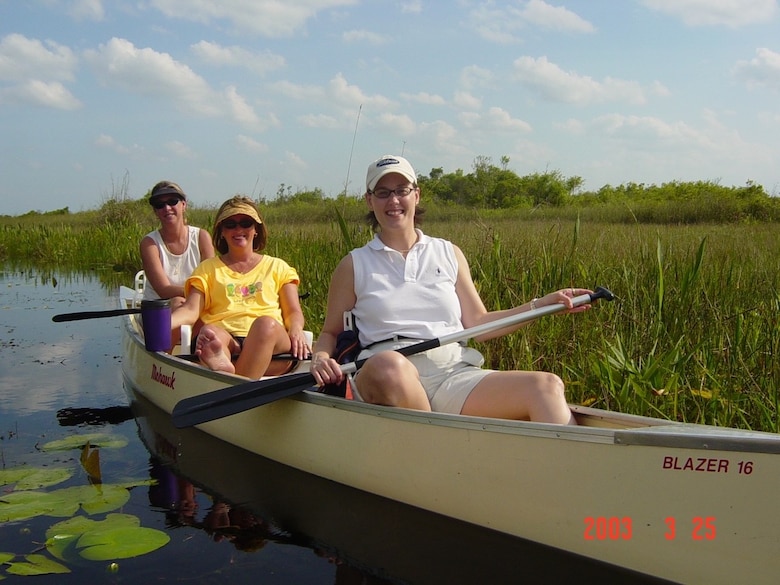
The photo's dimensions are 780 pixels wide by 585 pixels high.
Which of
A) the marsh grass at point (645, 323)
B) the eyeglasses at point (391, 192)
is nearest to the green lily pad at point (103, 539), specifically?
the eyeglasses at point (391, 192)

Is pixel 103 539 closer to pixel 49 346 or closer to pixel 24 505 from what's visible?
pixel 24 505

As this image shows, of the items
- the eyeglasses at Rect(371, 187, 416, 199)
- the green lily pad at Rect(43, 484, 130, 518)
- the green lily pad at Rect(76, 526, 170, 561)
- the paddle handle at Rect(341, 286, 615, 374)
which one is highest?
the eyeglasses at Rect(371, 187, 416, 199)

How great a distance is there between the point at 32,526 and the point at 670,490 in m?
2.43

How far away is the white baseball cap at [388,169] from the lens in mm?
3008

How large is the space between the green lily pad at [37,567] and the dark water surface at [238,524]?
0.03m

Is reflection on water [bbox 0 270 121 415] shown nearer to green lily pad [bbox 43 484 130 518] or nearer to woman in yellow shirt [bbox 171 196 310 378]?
woman in yellow shirt [bbox 171 196 310 378]

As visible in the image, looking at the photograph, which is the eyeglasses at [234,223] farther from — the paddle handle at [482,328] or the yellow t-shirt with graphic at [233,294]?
the paddle handle at [482,328]

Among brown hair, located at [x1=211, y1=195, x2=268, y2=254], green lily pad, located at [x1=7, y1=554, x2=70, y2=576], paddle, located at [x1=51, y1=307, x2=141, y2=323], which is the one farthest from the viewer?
paddle, located at [x1=51, y1=307, x2=141, y2=323]

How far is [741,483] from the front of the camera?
7.32 feet

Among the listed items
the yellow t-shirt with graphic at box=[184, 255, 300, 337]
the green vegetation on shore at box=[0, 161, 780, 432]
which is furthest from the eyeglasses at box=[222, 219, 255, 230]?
the green vegetation on shore at box=[0, 161, 780, 432]

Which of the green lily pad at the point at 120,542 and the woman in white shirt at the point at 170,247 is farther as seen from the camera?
the woman in white shirt at the point at 170,247

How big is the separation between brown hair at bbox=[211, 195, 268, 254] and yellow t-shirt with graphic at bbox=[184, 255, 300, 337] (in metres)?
0.11

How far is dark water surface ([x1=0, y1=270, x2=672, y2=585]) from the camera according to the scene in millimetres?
2709

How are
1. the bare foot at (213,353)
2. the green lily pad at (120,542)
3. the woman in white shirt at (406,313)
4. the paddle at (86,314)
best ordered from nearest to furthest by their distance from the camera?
the green lily pad at (120,542) < the woman in white shirt at (406,313) < the bare foot at (213,353) < the paddle at (86,314)
